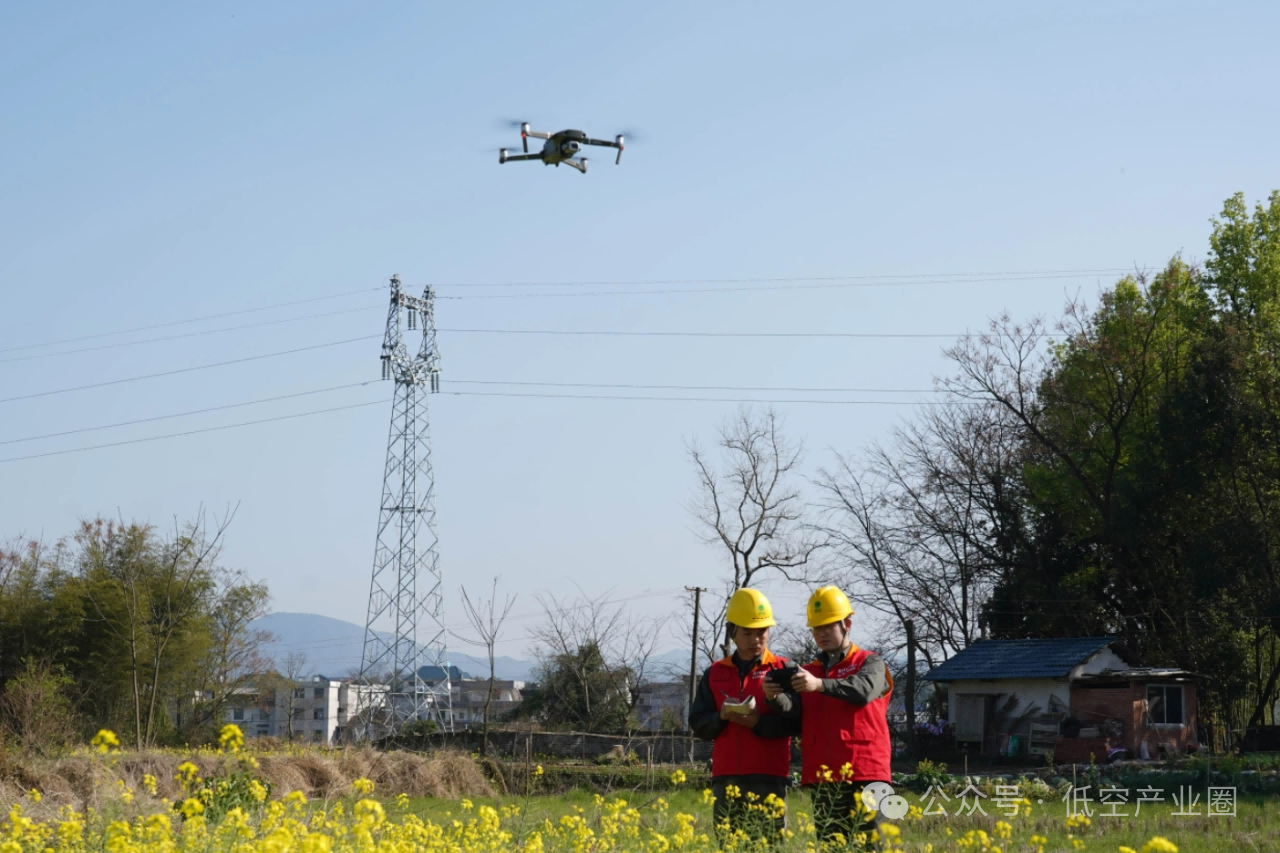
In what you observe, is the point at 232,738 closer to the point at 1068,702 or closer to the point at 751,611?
the point at 751,611

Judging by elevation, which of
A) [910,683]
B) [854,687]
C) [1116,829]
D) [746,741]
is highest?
[854,687]

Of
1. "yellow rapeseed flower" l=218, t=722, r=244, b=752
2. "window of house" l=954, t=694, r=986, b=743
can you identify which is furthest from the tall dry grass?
"window of house" l=954, t=694, r=986, b=743

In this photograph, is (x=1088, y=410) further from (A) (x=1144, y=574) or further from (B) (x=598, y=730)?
(B) (x=598, y=730)

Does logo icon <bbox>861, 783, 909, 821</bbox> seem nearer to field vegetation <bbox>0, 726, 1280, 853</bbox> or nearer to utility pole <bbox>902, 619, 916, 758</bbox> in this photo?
field vegetation <bbox>0, 726, 1280, 853</bbox>

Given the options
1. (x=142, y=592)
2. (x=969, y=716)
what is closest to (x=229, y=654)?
(x=142, y=592)

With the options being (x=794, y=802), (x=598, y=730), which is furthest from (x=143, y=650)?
(x=794, y=802)

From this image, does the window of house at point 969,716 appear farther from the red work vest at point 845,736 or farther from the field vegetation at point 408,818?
the red work vest at point 845,736
